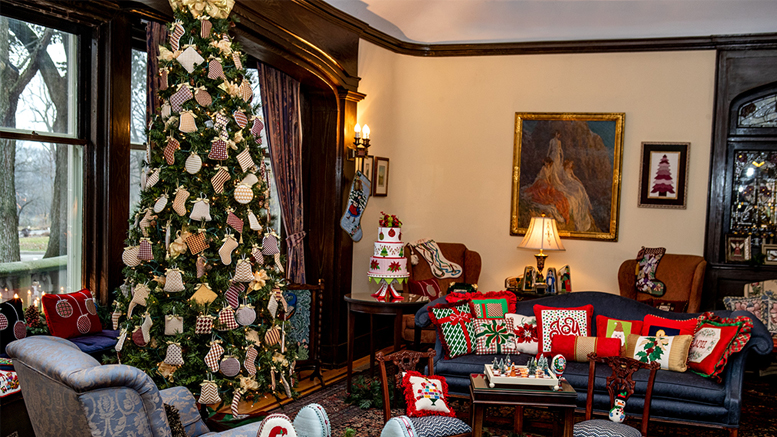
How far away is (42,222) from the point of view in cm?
472

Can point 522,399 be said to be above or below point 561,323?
below

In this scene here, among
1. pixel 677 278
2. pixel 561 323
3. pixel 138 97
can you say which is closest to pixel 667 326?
pixel 561 323

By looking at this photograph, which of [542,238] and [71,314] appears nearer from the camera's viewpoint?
[71,314]

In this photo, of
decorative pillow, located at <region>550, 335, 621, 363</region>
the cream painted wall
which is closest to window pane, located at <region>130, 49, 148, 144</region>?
the cream painted wall

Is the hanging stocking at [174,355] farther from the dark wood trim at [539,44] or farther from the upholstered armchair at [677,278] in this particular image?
the upholstered armchair at [677,278]

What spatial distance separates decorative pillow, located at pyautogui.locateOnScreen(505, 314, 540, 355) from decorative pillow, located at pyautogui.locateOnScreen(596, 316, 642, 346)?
0.52 m

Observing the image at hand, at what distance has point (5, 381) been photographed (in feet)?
12.5

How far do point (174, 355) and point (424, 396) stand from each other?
167 centimetres

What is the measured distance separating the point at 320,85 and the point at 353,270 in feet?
6.80

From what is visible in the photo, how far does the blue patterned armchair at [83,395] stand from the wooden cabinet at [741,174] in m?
6.64

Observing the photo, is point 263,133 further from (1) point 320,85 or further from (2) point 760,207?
(2) point 760,207

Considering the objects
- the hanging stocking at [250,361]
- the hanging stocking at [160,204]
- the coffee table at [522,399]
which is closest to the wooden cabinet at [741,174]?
the coffee table at [522,399]

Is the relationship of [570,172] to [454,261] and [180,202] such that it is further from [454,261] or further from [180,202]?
[180,202]

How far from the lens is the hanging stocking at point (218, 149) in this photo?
13.8 feet
